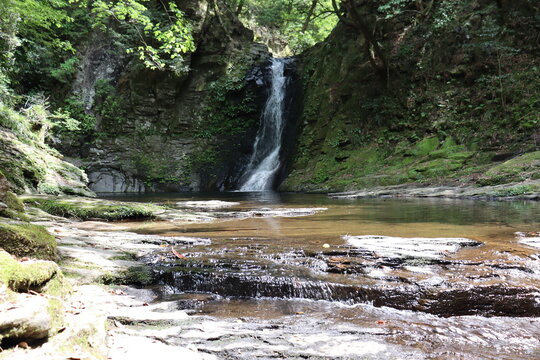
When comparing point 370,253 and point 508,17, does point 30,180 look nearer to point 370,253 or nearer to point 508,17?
point 370,253

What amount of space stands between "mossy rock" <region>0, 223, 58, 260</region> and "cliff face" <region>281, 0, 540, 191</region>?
967 cm

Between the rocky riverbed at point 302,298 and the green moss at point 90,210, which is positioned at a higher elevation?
the green moss at point 90,210

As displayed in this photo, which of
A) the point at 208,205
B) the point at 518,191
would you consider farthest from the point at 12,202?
the point at 518,191

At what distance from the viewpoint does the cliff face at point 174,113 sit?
67.1 ft

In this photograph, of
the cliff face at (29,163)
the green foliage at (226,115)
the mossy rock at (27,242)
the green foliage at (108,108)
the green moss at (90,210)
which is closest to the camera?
the mossy rock at (27,242)

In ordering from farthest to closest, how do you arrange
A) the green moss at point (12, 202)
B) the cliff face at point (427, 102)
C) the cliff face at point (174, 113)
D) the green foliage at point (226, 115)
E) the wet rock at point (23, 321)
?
the green foliage at point (226, 115) < the cliff face at point (174, 113) < the cliff face at point (427, 102) < the green moss at point (12, 202) < the wet rock at point (23, 321)

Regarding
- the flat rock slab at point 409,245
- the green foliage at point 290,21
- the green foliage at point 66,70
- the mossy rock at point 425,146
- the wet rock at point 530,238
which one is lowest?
the flat rock slab at point 409,245

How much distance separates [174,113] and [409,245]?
→ 21.1 metres

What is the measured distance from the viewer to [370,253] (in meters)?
3.11

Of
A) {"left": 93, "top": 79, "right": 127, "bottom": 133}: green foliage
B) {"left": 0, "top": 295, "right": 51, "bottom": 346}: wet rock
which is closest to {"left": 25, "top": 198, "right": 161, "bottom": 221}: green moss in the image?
{"left": 0, "top": 295, "right": 51, "bottom": 346}: wet rock

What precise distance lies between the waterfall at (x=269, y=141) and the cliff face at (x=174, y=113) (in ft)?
2.66

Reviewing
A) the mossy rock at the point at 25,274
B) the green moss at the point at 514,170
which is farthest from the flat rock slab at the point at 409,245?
the green moss at the point at 514,170

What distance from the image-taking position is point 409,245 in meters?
3.33

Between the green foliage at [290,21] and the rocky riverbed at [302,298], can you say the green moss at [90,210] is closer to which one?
the rocky riverbed at [302,298]
